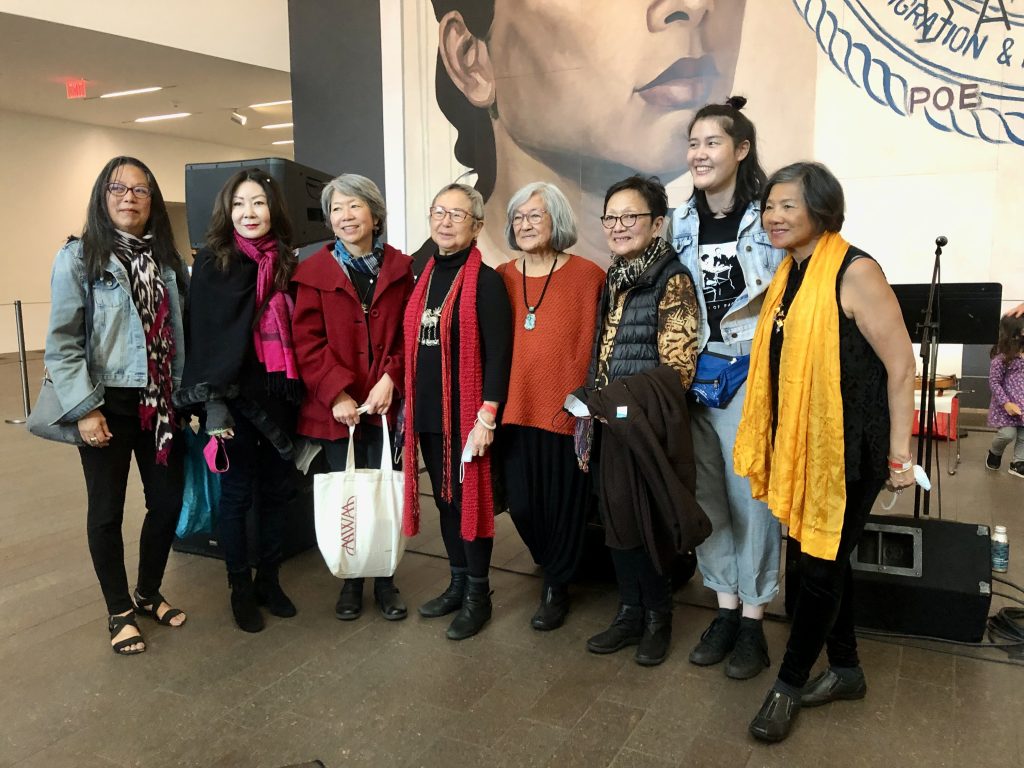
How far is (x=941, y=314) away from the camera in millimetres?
3633

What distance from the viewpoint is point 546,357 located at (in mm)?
2596

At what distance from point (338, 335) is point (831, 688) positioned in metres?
1.92

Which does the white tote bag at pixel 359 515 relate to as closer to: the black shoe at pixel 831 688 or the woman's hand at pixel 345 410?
the woman's hand at pixel 345 410

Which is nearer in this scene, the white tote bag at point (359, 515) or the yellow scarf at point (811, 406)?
the yellow scarf at point (811, 406)

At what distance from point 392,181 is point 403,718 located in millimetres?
5639

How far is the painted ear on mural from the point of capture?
22.5 feet

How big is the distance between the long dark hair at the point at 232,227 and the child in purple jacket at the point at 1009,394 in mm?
4657

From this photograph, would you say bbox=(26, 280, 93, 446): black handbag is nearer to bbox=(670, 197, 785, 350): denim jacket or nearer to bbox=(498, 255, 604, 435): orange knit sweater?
bbox=(498, 255, 604, 435): orange knit sweater

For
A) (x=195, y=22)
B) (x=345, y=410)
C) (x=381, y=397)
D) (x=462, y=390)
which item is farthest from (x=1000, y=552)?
(x=195, y=22)

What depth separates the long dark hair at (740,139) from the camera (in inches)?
92.4

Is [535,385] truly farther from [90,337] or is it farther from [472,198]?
[90,337]

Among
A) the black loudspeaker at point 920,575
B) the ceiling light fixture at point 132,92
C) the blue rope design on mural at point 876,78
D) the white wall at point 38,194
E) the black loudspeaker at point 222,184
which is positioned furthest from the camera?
the white wall at point 38,194

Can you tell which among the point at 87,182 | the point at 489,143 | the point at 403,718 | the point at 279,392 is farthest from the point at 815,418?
the point at 87,182

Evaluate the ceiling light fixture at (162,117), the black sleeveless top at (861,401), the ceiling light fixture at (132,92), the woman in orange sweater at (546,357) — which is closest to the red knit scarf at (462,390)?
the woman in orange sweater at (546,357)
